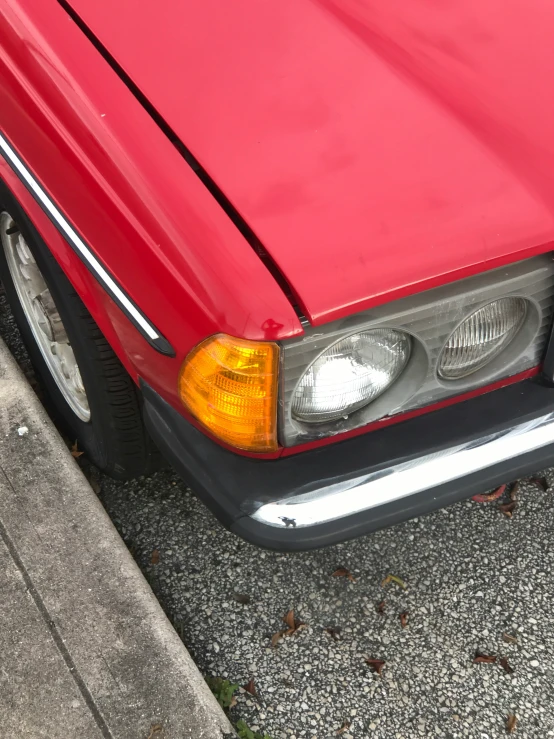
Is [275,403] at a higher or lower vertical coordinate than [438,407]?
higher

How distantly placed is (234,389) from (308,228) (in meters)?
0.33

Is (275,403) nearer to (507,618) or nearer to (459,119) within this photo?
(459,119)

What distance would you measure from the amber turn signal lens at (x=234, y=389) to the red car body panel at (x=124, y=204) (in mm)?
32

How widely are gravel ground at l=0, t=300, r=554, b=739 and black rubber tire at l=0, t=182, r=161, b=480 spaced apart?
0.63 feet

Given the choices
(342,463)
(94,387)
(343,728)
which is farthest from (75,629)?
(342,463)

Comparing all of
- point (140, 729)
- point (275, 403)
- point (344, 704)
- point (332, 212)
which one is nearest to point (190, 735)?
point (140, 729)

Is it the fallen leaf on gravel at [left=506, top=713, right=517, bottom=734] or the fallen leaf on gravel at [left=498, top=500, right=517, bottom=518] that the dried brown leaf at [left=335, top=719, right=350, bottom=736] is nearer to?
the fallen leaf on gravel at [left=506, top=713, right=517, bottom=734]

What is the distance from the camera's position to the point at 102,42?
5.17 feet

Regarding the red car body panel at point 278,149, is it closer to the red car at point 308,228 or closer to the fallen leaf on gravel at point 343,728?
the red car at point 308,228

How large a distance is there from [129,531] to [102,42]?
1.37 m

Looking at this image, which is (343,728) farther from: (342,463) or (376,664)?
(342,463)

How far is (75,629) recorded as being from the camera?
6.03 feet

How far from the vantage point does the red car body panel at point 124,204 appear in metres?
1.30

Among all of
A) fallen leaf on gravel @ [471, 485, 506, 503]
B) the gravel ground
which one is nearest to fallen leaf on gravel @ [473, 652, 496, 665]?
the gravel ground
